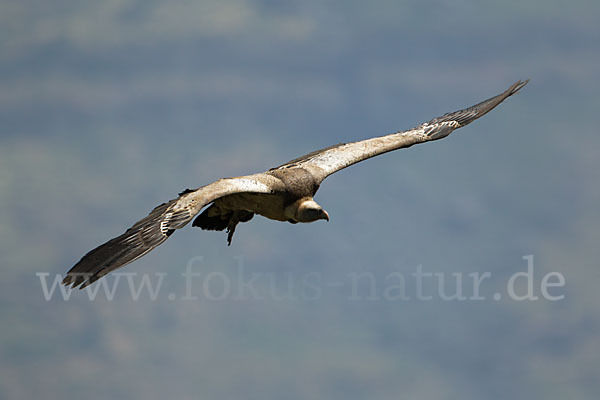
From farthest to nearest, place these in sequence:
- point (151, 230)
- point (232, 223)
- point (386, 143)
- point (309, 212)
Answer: point (386, 143) → point (232, 223) → point (309, 212) → point (151, 230)

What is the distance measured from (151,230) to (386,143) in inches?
276

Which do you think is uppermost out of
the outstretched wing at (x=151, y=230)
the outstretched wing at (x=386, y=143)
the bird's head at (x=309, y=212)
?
the outstretched wing at (x=386, y=143)

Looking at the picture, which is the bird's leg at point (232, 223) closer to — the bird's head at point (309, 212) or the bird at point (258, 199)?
the bird at point (258, 199)

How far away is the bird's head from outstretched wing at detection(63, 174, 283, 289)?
650mm

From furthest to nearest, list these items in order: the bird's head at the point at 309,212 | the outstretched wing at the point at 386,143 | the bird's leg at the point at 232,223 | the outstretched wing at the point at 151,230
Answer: the outstretched wing at the point at 386,143 → the bird's leg at the point at 232,223 → the bird's head at the point at 309,212 → the outstretched wing at the point at 151,230

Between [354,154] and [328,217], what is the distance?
99.7 inches

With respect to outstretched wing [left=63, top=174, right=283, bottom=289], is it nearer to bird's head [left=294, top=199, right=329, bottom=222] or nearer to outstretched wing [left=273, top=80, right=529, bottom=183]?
bird's head [left=294, top=199, right=329, bottom=222]

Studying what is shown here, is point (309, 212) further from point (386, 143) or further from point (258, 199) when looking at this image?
point (386, 143)

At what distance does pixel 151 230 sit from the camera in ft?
54.3

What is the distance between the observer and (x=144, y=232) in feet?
54.2

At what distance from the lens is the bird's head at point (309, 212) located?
18891 mm

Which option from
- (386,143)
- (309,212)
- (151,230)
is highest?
(386,143)

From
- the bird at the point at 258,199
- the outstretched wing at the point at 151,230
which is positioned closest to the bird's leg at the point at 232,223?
the bird at the point at 258,199

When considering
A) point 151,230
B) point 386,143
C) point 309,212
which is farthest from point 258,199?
point 386,143
